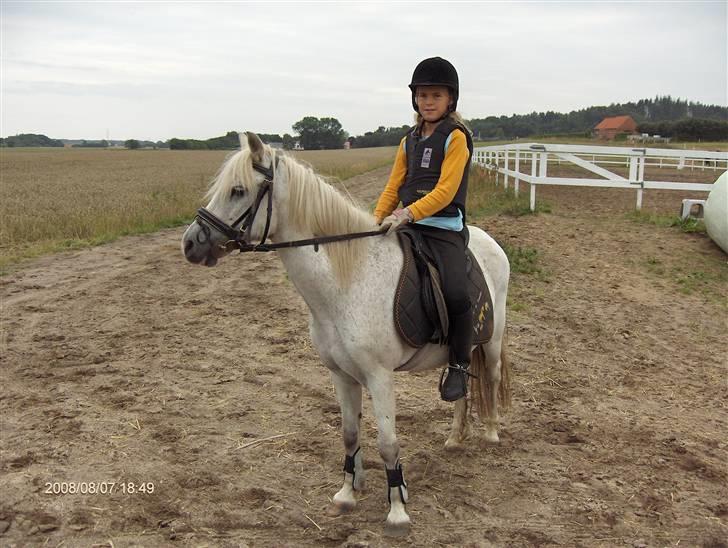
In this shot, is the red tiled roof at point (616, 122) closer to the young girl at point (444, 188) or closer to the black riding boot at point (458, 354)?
the young girl at point (444, 188)

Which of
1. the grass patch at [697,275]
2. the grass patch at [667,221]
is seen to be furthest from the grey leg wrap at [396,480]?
the grass patch at [667,221]

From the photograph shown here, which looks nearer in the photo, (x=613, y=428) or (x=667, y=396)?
(x=613, y=428)

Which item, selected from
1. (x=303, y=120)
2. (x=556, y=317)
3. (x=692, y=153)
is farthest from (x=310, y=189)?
(x=303, y=120)

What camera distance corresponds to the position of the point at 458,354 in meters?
3.58

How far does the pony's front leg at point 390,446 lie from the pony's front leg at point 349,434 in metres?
0.28

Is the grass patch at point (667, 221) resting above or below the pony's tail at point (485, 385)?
above

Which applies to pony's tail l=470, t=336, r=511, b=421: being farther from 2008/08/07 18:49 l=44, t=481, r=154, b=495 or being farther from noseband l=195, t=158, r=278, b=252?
2008/08/07 18:49 l=44, t=481, r=154, b=495

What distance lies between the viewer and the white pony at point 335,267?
2902 mm

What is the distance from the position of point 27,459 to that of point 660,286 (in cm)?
785

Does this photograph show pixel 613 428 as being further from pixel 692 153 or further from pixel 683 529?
pixel 692 153

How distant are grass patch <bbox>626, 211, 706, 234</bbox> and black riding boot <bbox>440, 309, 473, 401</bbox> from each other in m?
8.52

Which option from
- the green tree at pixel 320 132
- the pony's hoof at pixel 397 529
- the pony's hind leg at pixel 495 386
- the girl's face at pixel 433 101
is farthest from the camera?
the green tree at pixel 320 132

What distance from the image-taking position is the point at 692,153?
11773 millimetres

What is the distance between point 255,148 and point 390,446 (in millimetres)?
1848
